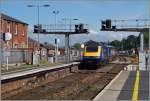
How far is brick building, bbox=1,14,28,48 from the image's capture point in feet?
206

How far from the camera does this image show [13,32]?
216 ft

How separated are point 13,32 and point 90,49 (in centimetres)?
1994

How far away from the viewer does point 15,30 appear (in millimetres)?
66938

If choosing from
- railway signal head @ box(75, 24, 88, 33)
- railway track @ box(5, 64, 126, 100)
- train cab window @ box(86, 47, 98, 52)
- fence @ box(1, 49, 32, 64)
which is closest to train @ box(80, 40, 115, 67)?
train cab window @ box(86, 47, 98, 52)

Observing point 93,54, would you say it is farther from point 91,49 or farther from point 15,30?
point 15,30

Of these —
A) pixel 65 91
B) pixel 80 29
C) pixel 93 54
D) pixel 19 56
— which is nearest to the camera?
pixel 65 91

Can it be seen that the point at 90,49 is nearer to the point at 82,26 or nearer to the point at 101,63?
the point at 101,63

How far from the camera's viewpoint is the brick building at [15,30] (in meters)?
62.8

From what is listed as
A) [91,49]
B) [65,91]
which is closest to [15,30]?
[91,49]

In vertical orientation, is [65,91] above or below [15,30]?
below

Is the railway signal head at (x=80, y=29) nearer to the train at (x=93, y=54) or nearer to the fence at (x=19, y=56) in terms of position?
the fence at (x=19, y=56)

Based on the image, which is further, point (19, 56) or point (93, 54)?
point (19, 56)

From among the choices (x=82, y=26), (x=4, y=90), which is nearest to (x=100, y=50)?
(x=82, y=26)

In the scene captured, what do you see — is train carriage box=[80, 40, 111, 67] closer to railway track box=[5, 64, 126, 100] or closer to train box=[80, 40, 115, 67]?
train box=[80, 40, 115, 67]
